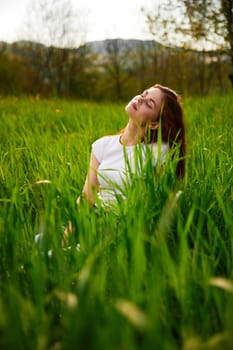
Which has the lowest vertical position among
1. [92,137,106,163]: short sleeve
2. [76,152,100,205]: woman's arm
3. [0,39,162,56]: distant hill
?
[76,152,100,205]: woman's arm

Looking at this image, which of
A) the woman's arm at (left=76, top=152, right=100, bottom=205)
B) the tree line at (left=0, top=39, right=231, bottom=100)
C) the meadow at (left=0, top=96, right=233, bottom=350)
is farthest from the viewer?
the tree line at (left=0, top=39, right=231, bottom=100)

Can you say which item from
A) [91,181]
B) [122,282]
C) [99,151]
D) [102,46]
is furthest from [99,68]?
[122,282]

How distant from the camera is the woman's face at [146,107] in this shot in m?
2.26

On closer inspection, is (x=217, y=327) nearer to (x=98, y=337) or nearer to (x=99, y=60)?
(x=98, y=337)

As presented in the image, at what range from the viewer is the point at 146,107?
7.47ft

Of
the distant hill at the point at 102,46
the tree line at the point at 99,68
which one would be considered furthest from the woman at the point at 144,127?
the distant hill at the point at 102,46

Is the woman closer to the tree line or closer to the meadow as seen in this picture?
the meadow

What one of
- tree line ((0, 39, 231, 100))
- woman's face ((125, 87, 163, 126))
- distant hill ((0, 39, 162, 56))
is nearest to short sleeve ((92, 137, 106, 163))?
woman's face ((125, 87, 163, 126))

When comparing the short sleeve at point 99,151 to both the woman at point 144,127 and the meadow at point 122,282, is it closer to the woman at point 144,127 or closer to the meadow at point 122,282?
the woman at point 144,127

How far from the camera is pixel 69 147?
9.19ft

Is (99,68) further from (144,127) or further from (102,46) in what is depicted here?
(144,127)

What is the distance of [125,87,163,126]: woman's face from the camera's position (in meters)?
2.26

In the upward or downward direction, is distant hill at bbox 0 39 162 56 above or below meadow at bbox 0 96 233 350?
above

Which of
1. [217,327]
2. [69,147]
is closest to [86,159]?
[69,147]
